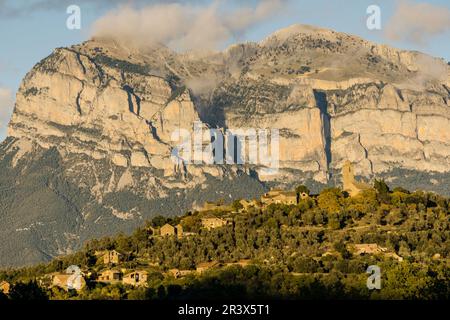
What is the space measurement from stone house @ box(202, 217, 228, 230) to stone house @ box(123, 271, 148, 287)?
28599mm

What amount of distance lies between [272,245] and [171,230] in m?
22.2

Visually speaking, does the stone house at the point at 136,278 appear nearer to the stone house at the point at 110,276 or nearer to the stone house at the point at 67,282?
the stone house at the point at 110,276

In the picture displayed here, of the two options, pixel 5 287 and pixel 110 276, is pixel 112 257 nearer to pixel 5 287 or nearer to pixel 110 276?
pixel 110 276

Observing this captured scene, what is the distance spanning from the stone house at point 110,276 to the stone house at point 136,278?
5.19 ft

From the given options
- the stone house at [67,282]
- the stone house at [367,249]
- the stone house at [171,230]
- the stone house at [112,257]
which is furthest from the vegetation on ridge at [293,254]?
the stone house at [67,282]

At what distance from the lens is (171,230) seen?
592 feet

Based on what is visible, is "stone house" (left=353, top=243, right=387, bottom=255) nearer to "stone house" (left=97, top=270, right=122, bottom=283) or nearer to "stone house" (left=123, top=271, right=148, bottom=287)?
"stone house" (left=123, top=271, right=148, bottom=287)

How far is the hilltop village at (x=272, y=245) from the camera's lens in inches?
5763

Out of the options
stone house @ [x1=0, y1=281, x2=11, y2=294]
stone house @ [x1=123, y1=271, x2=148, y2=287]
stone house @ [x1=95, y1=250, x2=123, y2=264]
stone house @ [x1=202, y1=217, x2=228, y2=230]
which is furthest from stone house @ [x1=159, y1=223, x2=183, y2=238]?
stone house @ [x1=0, y1=281, x2=11, y2=294]

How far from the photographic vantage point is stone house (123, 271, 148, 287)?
146625 millimetres
